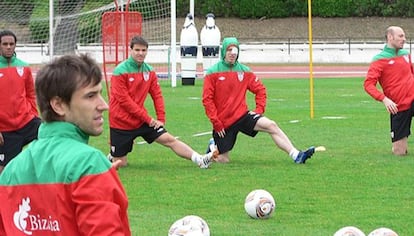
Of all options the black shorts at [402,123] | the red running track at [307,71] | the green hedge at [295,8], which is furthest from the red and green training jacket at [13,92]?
the green hedge at [295,8]

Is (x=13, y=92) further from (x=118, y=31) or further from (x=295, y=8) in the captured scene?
(x=295, y=8)

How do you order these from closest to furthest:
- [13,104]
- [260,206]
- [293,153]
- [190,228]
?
[190,228], [260,206], [13,104], [293,153]

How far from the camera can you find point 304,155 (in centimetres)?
1352

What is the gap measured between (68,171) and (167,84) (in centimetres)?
2879

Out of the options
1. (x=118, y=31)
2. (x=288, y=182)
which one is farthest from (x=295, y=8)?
(x=288, y=182)

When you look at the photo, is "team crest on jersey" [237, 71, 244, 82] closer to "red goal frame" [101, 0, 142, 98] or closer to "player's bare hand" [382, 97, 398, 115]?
"player's bare hand" [382, 97, 398, 115]

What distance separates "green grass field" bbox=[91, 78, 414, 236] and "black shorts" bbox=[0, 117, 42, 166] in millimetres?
1287

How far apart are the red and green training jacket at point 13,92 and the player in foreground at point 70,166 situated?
800cm

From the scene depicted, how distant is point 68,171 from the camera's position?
3969mm

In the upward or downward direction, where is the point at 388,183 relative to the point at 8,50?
downward

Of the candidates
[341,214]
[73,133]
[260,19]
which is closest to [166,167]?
[341,214]

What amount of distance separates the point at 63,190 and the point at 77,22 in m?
30.1

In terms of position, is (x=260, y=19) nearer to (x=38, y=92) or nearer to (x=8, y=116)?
(x=8, y=116)

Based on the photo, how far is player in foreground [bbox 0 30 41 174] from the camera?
12.1 meters
